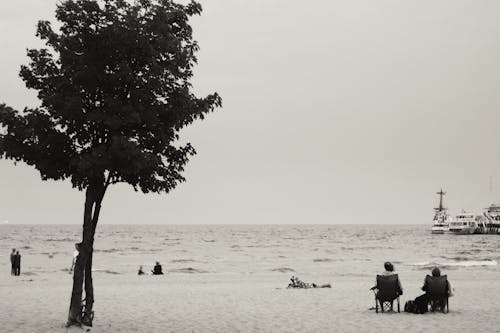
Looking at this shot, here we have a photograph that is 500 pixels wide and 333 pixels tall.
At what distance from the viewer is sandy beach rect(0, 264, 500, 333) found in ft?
49.1

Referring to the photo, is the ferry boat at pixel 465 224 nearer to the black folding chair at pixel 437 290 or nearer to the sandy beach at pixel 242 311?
the sandy beach at pixel 242 311

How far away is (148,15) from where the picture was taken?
13031mm

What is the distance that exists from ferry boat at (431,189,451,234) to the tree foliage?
15238cm

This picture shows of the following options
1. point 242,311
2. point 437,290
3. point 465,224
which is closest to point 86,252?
point 242,311

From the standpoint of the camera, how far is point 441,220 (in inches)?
6437

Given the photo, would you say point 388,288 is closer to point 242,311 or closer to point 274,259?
point 242,311

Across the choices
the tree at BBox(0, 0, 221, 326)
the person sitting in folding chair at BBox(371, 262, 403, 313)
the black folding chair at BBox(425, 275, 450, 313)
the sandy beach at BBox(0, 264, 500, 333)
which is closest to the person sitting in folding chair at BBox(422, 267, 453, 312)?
the black folding chair at BBox(425, 275, 450, 313)

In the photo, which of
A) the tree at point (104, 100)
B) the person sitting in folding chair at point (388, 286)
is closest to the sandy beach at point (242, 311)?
the person sitting in folding chair at point (388, 286)

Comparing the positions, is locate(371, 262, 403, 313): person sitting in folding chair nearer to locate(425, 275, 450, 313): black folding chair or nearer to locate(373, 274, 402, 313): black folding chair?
locate(373, 274, 402, 313): black folding chair

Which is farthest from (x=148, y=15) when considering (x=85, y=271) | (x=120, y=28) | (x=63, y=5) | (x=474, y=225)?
(x=474, y=225)

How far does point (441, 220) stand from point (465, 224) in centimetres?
1137

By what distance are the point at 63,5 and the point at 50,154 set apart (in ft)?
Result: 9.77

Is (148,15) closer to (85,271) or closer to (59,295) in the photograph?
(85,271)

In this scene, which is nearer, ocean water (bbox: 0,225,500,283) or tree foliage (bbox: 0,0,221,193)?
tree foliage (bbox: 0,0,221,193)
